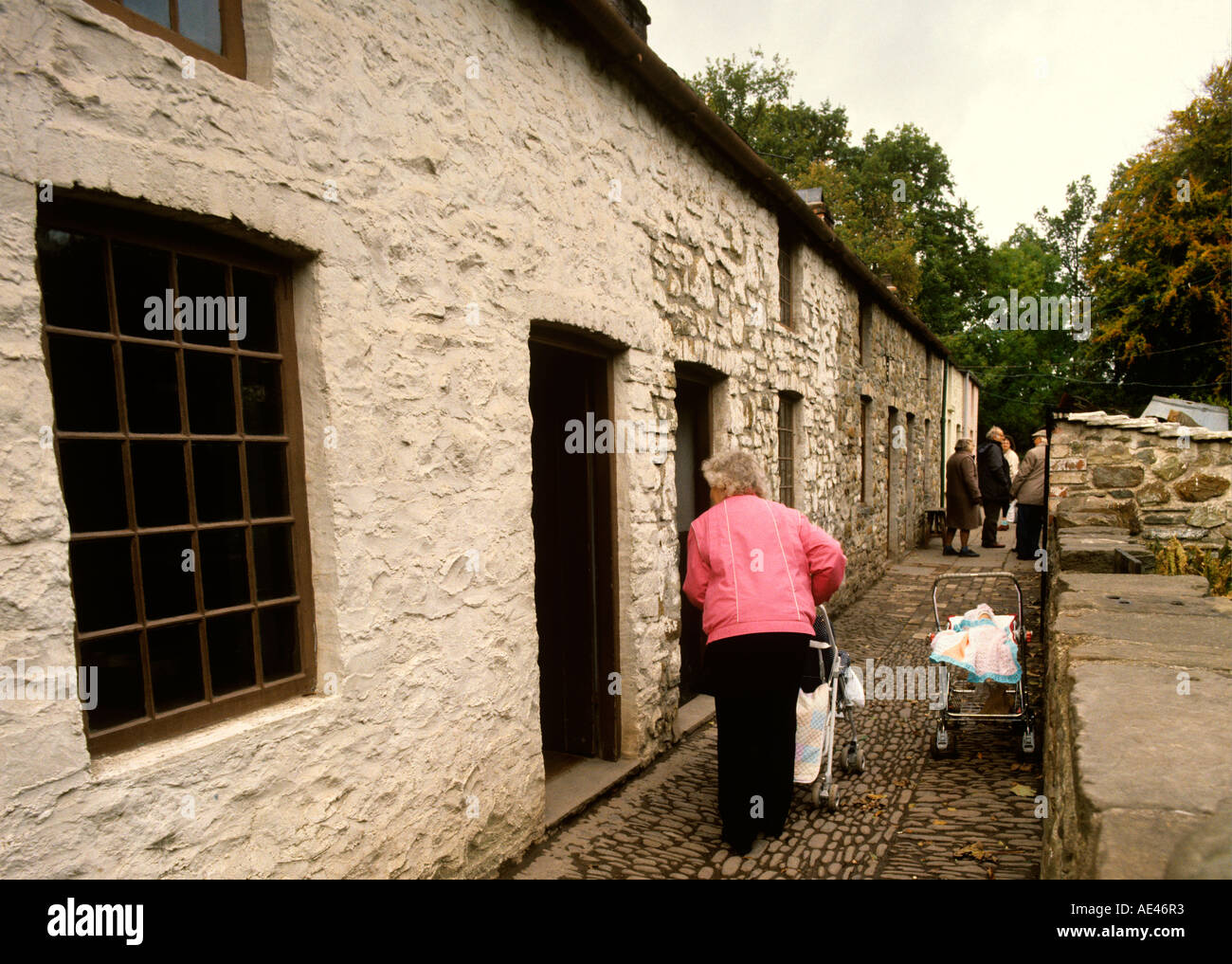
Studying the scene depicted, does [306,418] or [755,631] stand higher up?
[306,418]

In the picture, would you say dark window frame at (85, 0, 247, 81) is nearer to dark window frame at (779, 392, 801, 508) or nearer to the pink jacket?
the pink jacket

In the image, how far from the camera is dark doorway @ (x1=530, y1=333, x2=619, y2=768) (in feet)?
15.3

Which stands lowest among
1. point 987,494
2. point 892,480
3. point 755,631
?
point 987,494

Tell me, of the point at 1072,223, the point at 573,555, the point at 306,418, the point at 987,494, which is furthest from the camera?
the point at 1072,223

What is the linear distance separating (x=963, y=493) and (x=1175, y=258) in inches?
437

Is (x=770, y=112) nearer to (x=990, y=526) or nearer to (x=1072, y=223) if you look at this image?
(x=990, y=526)

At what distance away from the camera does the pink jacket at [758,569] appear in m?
3.62

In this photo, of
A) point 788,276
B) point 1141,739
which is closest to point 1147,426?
point 788,276

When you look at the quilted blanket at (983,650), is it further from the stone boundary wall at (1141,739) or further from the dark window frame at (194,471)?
the dark window frame at (194,471)

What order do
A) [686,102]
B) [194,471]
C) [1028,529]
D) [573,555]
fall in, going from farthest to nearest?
[1028,529], [686,102], [573,555], [194,471]

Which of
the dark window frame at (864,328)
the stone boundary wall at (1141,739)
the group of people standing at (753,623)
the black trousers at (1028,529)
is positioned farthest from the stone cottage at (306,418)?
the black trousers at (1028,529)

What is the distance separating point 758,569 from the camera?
3.66 metres

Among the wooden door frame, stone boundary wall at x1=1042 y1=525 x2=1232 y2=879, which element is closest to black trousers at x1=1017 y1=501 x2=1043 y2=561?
stone boundary wall at x1=1042 y1=525 x2=1232 y2=879

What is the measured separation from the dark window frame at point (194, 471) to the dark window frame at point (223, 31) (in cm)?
52
